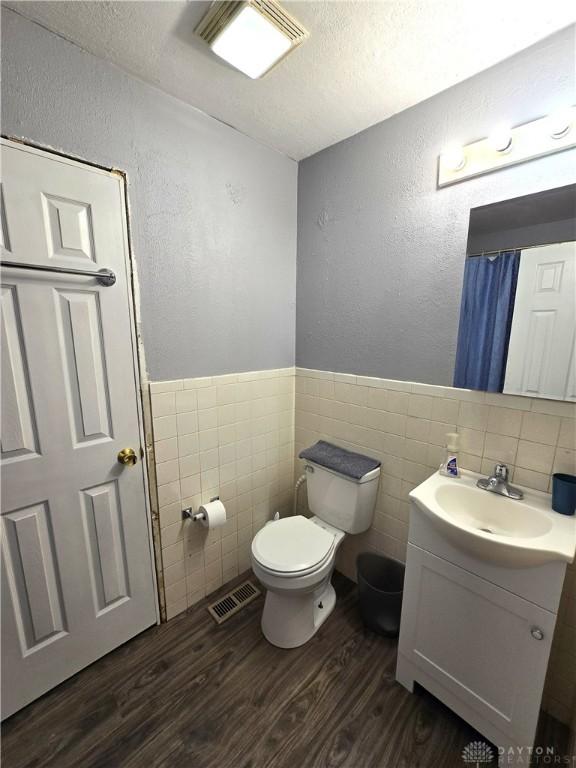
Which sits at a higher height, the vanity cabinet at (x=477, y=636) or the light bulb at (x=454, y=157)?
the light bulb at (x=454, y=157)

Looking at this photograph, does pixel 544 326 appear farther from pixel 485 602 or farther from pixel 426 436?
pixel 485 602

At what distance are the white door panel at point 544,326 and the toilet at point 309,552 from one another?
0.76m

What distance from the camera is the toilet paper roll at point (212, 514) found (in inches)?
59.7

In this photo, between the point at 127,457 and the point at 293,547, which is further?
the point at 293,547

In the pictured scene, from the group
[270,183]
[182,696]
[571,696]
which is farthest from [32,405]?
[571,696]

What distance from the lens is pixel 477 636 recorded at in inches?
41.0

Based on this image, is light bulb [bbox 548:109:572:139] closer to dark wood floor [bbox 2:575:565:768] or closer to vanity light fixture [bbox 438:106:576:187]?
vanity light fixture [bbox 438:106:576:187]

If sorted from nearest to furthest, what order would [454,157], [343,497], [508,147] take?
[508,147] < [454,157] < [343,497]

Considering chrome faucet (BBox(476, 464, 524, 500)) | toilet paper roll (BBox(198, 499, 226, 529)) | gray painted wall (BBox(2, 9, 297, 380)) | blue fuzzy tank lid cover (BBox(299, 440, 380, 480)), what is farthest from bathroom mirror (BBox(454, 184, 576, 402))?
toilet paper roll (BBox(198, 499, 226, 529))

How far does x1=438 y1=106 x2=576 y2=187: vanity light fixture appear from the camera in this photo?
3.28ft

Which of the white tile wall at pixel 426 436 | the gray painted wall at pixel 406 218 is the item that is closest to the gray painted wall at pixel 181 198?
the gray painted wall at pixel 406 218

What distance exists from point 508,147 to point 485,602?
1.55 metres

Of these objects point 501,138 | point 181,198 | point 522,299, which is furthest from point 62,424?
point 501,138

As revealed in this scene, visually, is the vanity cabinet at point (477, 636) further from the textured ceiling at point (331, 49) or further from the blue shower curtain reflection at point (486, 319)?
the textured ceiling at point (331, 49)
